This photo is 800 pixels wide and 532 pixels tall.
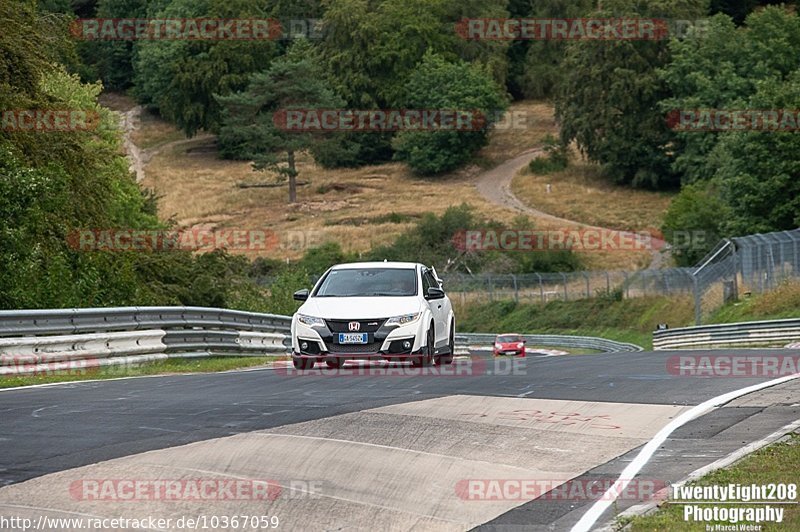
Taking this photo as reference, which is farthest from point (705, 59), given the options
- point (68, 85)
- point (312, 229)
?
point (68, 85)

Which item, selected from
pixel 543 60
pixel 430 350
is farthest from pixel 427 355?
pixel 543 60

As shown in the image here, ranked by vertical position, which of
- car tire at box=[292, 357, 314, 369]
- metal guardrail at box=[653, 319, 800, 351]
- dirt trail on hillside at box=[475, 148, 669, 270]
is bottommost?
dirt trail on hillside at box=[475, 148, 669, 270]

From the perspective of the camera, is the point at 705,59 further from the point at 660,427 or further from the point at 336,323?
the point at 660,427

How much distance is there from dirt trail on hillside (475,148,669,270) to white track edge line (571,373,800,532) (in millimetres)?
69554

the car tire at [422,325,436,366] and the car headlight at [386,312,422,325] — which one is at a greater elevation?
the car headlight at [386,312,422,325]

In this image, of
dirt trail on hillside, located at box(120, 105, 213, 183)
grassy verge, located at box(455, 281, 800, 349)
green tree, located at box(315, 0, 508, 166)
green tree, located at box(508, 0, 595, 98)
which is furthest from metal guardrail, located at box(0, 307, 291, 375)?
green tree, located at box(508, 0, 595, 98)

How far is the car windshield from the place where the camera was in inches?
784

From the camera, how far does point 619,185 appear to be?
110 m

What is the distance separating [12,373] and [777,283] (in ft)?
102

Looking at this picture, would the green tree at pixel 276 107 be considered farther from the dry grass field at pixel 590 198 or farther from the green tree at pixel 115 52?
the green tree at pixel 115 52

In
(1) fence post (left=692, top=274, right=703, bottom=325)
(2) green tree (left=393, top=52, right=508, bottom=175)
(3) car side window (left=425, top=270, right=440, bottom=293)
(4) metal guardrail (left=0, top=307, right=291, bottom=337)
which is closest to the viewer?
(4) metal guardrail (left=0, top=307, right=291, bottom=337)

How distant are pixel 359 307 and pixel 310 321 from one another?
2.36 feet

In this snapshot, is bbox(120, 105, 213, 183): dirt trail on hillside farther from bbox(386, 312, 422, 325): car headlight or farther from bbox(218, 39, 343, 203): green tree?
bbox(386, 312, 422, 325): car headlight

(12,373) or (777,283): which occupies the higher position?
(12,373)
